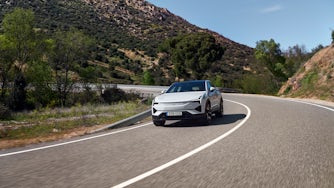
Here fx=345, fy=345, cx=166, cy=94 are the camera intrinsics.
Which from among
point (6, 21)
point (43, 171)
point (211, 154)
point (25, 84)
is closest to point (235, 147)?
point (211, 154)

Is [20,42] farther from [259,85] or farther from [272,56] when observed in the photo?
[272,56]

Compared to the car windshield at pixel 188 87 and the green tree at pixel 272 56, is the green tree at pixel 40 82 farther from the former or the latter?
the green tree at pixel 272 56

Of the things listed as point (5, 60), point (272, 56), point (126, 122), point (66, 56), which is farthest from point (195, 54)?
point (126, 122)

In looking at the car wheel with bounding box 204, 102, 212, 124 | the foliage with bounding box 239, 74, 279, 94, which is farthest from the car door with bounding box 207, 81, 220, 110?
the foliage with bounding box 239, 74, 279, 94

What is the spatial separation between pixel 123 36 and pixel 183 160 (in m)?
89.0

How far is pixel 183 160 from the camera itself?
19.3ft

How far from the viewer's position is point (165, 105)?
10727mm

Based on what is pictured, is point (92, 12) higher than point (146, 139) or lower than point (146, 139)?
higher

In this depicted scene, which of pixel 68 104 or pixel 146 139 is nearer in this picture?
pixel 146 139

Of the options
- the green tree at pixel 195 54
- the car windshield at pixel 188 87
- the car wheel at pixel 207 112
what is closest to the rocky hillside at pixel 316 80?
the car windshield at pixel 188 87

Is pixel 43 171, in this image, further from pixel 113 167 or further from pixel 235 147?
pixel 235 147

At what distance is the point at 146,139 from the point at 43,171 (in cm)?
341

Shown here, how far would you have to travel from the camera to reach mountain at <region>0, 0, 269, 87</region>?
69.6 meters

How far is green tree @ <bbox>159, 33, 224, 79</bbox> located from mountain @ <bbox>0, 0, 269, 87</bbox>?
10.6 feet
